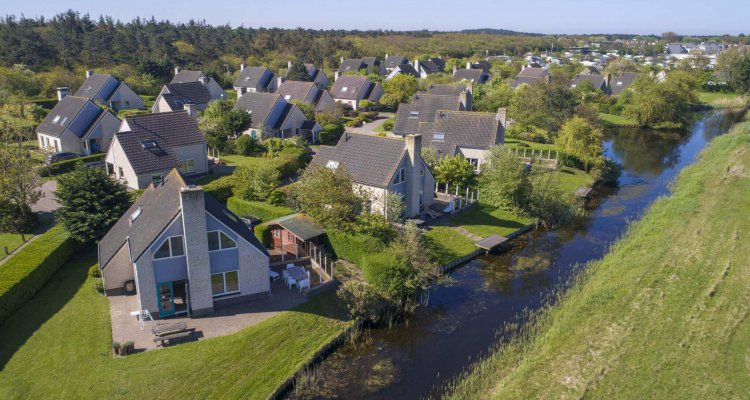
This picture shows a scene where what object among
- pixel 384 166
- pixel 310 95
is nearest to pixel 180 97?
pixel 310 95

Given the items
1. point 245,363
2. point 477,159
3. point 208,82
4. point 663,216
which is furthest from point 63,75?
point 663,216

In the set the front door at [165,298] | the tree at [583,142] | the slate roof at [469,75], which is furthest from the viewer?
the slate roof at [469,75]

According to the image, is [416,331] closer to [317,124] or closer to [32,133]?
[317,124]

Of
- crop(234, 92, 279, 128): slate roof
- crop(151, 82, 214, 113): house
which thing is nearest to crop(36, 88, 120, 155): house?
crop(151, 82, 214, 113): house

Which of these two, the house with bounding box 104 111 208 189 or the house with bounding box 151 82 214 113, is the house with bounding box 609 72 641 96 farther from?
the house with bounding box 104 111 208 189

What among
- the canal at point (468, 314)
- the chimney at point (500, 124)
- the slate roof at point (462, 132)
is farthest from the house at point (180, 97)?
the canal at point (468, 314)

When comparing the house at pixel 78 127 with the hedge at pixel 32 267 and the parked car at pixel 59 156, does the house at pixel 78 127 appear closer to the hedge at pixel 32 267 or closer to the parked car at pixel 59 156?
the parked car at pixel 59 156
